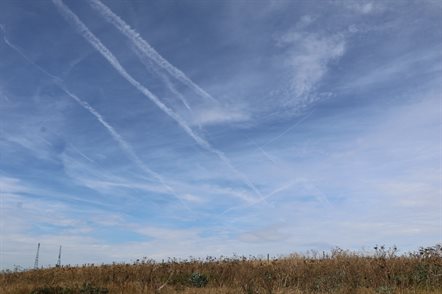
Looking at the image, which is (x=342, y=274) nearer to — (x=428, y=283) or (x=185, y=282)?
(x=428, y=283)

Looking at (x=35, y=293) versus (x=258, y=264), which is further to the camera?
(x=258, y=264)

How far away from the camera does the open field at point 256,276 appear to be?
12.9 metres

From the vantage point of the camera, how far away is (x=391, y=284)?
13812mm

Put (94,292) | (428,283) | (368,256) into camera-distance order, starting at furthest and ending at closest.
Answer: (368,256) → (428,283) → (94,292)

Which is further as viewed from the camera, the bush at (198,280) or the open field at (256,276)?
the bush at (198,280)

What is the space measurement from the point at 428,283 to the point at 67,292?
1063 centimetres

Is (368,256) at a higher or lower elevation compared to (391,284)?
higher

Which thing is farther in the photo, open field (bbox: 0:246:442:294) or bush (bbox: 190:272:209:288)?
bush (bbox: 190:272:209:288)

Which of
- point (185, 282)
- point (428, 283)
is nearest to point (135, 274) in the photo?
point (185, 282)

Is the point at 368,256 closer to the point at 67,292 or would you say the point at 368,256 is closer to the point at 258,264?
the point at 258,264

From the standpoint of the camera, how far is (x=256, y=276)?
16.8m

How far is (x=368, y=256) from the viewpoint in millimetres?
18328

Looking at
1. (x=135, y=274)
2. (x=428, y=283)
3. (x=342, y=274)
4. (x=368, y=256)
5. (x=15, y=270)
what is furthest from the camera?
(x=15, y=270)

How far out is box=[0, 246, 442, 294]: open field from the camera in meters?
12.9
